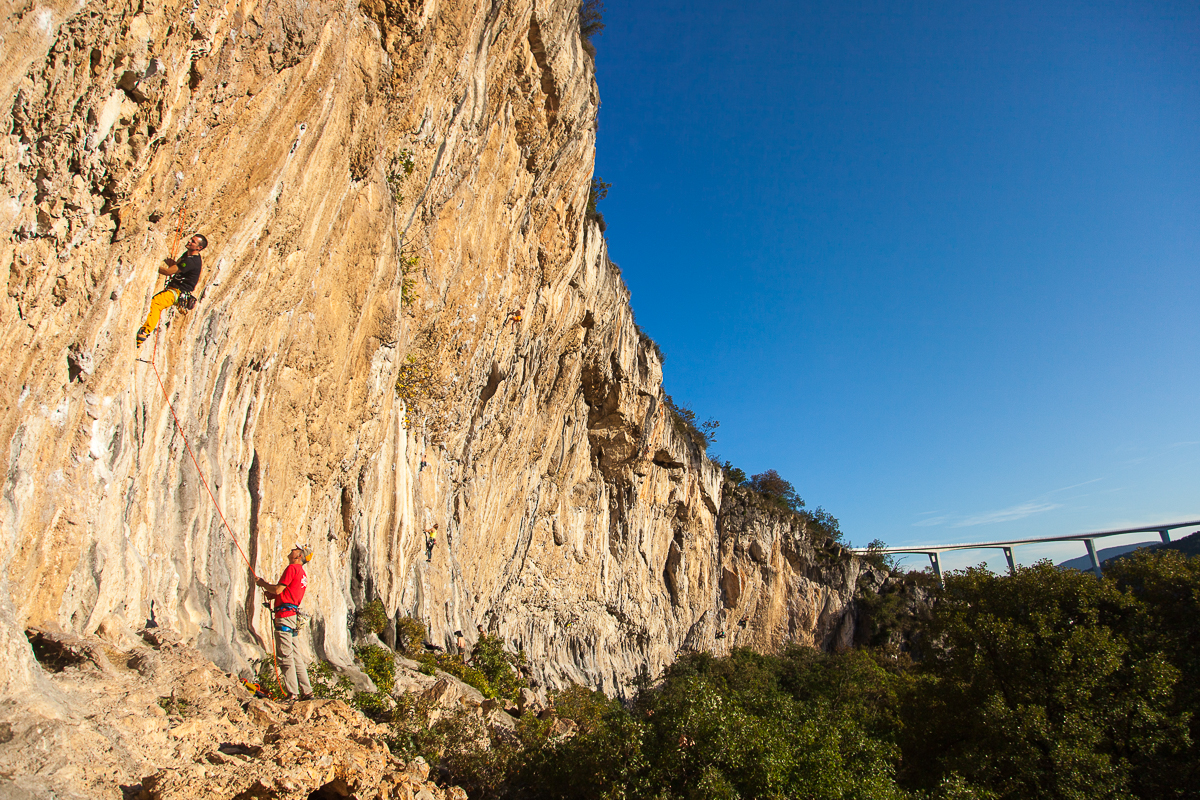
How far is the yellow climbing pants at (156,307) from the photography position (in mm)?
6496

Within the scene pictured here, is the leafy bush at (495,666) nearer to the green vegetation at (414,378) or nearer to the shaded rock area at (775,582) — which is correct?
the green vegetation at (414,378)

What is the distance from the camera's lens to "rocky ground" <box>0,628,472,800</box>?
3771 mm

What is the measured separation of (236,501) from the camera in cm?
835

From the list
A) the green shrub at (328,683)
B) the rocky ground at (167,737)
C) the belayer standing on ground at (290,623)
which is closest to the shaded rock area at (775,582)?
Answer: the green shrub at (328,683)

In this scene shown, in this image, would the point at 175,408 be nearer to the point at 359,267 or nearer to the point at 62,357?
the point at 62,357

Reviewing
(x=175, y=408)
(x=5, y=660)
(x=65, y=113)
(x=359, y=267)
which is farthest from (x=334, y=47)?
(x=5, y=660)

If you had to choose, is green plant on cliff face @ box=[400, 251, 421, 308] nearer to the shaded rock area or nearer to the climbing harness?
the climbing harness

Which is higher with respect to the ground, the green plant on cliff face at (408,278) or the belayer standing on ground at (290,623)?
the green plant on cliff face at (408,278)

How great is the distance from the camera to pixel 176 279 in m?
6.78

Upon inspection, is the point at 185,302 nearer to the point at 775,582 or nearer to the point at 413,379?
the point at 413,379

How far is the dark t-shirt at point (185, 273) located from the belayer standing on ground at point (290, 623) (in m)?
3.28

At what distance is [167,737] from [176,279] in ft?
14.9

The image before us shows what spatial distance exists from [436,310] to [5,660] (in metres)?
10.8

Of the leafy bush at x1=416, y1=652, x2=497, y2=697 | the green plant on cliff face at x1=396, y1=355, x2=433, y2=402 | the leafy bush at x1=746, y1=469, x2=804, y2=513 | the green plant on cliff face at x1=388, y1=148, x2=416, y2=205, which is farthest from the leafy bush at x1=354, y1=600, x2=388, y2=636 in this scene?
the leafy bush at x1=746, y1=469, x2=804, y2=513
